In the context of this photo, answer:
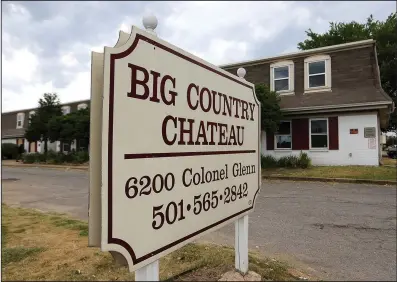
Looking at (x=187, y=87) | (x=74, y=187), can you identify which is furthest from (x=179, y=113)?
(x=74, y=187)

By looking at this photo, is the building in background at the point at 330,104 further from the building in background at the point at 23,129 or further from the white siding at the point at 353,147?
the building in background at the point at 23,129

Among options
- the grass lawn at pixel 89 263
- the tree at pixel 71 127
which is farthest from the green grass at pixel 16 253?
the tree at pixel 71 127

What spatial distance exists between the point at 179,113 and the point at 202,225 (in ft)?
2.97

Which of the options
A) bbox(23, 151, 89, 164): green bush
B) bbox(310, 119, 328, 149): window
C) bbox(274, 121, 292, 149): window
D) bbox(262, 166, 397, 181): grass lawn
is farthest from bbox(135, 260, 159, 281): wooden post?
bbox(23, 151, 89, 164): green bush

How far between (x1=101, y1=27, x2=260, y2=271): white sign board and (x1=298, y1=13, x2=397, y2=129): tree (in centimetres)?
2271

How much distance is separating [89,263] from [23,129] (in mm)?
40399

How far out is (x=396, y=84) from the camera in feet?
72.6

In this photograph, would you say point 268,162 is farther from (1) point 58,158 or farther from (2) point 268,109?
(1) point 58,158

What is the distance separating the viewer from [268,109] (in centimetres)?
1480

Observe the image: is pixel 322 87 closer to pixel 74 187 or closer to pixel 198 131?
pixel 74 187

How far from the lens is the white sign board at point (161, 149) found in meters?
1.63

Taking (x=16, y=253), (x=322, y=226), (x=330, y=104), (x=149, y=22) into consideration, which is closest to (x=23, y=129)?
(x=330, y=104)

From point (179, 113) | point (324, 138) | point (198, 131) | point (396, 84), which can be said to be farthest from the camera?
point (396, 84)

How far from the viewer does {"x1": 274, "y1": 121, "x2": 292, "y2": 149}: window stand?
53.6 feet
